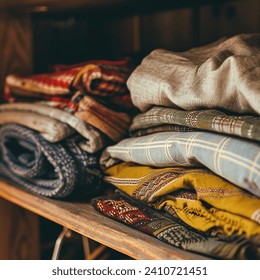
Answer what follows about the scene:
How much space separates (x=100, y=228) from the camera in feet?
1.55

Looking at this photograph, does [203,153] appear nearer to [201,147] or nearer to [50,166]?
[201,147]

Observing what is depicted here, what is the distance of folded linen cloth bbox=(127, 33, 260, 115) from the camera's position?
1.33 ft

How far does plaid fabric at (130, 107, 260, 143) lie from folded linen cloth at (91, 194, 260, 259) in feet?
→ 0.34

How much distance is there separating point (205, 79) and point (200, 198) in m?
0.14

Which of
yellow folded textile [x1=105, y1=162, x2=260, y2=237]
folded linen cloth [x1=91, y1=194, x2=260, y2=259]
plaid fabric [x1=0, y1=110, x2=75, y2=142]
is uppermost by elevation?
plaid fabric [x1=0, y1=110, x2=75, y2=142]

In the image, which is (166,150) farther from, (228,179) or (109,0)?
(109,0)

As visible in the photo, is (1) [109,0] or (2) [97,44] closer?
(1) [109,0]

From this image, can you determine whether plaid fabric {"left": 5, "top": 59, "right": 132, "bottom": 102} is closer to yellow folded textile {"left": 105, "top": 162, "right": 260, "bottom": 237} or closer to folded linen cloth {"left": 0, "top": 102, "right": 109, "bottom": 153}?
folded linen cloth {"left": 0, "top": 102, "right": 109, "bottom": 153}

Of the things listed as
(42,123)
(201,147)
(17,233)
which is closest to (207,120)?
(201,147)

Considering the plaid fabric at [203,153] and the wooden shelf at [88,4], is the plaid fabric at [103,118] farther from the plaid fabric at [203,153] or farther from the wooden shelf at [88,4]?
the wooden shelf at [88,4]

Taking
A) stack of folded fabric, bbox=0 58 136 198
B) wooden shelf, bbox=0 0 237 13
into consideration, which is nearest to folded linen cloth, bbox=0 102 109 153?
stack of folded fabric, bbox=0 58 136 198
